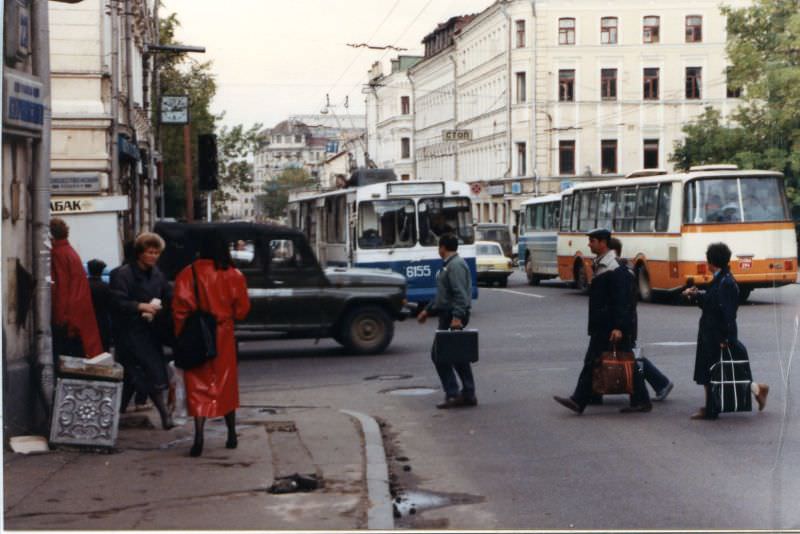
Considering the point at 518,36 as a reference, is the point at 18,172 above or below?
below

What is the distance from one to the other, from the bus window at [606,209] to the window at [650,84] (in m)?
40.6

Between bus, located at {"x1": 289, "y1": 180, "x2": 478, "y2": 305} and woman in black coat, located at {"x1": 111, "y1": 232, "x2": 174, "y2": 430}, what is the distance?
15632 mm

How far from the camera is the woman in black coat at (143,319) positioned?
12305mm

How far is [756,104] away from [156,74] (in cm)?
2577

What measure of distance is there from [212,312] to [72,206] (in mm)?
14959

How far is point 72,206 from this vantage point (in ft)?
82.3

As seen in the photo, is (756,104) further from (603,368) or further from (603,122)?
(603,368)

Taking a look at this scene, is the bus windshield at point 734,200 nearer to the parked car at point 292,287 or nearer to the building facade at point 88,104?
the parked car at point 292,287

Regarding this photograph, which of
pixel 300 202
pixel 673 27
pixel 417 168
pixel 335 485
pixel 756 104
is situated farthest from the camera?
pixel 417 168

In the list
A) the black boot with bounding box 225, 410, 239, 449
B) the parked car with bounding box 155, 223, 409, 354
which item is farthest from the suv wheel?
the black boot with bounding box 225, 410, 239, 449

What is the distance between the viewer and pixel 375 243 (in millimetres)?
28922

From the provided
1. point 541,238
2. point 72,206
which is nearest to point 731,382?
point 72,206

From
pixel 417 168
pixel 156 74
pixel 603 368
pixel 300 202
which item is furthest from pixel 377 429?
pixel 417 168

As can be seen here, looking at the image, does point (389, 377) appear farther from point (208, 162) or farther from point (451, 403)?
point (208, 162)
